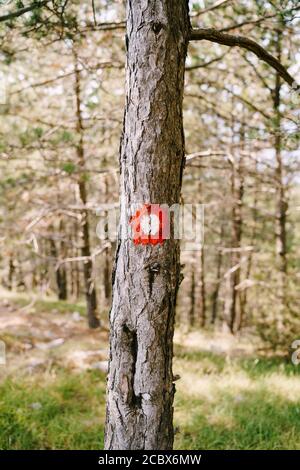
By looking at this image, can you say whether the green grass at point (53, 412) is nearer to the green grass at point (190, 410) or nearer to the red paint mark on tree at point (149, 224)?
the green grass at point (190, 410)

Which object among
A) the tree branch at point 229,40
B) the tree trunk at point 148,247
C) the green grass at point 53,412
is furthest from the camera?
the green grass at point 53,412

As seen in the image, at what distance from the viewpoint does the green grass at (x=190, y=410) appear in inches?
158

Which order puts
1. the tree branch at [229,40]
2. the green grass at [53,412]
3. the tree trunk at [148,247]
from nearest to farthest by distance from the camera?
the tree trunk at [148,247] → the tree branch at [229,40] → the green grass at [53,412]

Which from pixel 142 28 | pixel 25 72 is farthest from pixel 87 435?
pixel 25 72

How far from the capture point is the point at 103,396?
16.1 feet

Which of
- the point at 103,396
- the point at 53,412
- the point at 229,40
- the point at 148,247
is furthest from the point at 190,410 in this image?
the point at 229,40

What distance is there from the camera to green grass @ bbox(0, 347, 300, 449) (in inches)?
158

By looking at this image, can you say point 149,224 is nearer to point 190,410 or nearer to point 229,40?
point 229,40

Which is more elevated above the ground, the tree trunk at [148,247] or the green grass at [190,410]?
the tree trunk at [148,247]

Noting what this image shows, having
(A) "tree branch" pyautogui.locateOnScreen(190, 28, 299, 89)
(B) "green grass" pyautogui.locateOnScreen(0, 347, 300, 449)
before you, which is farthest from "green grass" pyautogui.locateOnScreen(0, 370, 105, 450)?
(A) "tree branch" pyautogui.locateOnScreen(190, 28, 299, 89)

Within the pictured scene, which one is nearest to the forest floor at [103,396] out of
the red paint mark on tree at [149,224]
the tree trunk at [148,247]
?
the tree trunk at [148,247]

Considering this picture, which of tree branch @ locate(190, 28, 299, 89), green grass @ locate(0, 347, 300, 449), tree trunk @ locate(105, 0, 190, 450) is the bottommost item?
green grass @ locate(0, 347, 300, 449)

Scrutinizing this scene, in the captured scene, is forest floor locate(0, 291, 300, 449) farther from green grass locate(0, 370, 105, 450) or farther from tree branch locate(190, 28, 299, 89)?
tree branch locate(190, 28, 299, 89)
